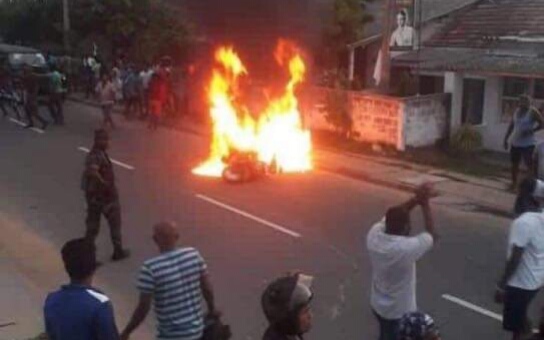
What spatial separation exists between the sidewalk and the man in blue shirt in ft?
30.5

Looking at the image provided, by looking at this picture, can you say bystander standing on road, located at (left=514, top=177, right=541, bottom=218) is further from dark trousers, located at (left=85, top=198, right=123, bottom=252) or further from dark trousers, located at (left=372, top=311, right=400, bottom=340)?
dark trousers, located at (left=85, top=198, right=123, bottom=252)

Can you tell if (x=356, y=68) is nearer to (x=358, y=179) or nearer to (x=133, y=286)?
(x=358, y=179)

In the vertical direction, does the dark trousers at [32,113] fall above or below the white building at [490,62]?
below

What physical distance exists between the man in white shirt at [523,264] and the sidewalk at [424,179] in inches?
261

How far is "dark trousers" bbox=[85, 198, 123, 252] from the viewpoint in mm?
9734

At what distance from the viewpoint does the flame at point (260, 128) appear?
1552 centimetres

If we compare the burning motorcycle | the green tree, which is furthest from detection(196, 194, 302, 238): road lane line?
the green tree

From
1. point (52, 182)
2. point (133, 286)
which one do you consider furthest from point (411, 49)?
point (133, 286)

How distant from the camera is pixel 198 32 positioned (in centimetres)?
1178

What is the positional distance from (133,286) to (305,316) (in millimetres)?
5410

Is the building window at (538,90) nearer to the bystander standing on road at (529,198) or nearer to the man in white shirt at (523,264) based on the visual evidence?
the bystander standing on road at (529,198)

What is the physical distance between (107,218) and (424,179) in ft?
22.9

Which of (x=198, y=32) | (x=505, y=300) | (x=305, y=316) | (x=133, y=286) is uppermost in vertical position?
(x=198, y=32)

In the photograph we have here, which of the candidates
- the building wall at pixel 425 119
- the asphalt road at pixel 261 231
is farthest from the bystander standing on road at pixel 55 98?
the building wall at pixel 425 119
